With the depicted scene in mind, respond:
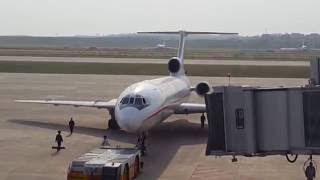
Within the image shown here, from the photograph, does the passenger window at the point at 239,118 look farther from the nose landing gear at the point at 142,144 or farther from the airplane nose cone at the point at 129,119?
the nose landing gear at the point at 142,144

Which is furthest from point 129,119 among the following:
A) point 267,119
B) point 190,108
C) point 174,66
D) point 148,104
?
point 174,66

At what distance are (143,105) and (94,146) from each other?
327cm

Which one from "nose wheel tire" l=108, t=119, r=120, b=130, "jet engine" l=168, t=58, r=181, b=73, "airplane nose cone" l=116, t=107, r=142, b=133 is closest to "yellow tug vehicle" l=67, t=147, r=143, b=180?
"airplane nose cone" l=116, t=107, r=142, b=133

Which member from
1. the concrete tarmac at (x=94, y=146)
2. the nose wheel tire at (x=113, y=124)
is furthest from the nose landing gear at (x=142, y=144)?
the nose wheel tire at (x=113, y=124)

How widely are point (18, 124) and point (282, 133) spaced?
22.7 m

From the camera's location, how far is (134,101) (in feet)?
83.0

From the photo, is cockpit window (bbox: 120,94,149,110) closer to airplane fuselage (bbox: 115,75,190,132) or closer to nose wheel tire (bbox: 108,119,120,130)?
airplane fuselage (bbox: 115,75,190,132)

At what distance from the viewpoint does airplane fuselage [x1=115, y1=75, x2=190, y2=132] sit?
24.3 metres

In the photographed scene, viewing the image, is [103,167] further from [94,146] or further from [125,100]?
[94,146]

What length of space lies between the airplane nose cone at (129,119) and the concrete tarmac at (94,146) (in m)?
1.51

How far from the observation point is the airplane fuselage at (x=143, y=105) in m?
24.3

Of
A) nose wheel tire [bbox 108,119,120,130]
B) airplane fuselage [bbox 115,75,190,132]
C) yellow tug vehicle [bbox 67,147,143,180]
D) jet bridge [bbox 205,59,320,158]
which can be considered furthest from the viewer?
nose wheel tire [bbox 108,119,120,130]

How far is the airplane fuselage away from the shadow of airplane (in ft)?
4.14

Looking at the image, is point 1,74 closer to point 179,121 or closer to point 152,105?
point 179,121
